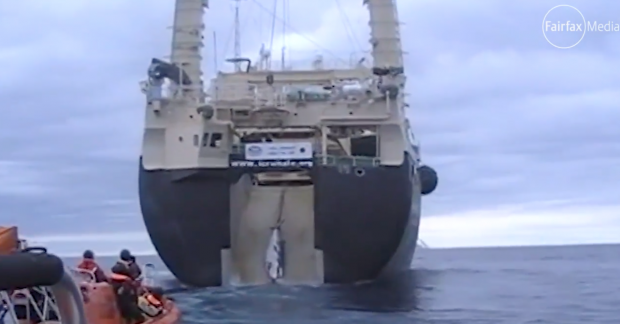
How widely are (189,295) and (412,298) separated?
7.30 meters

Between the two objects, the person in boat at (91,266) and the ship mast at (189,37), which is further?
the ship mast at (189,37)

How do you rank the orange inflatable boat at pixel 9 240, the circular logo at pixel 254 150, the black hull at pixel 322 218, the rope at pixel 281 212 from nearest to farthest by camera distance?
the orange inflatable boat at pixel 9 240 < the black hull at pixel 322 218 < the circular logo at pixel 254 150 < the rope at pixel 281 212

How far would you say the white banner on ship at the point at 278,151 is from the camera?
30.3 metres

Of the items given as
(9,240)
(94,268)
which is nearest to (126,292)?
(94,268)

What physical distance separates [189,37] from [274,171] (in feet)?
21.2

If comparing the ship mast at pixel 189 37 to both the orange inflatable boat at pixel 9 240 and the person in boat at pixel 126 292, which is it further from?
the orange inflatable boat at pixel 9 240

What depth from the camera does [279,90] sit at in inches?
1321

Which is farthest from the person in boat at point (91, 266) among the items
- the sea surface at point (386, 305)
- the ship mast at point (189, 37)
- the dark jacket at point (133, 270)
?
the ship mast at point (189, 37)

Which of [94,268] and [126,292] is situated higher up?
[94,268]

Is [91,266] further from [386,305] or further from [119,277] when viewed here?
[386,305]

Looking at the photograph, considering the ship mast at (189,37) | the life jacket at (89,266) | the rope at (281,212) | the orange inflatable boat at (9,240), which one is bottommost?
the life jacket at (89,266)

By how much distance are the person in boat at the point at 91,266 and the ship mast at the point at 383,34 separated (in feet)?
62.1

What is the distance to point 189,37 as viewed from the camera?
3450cm

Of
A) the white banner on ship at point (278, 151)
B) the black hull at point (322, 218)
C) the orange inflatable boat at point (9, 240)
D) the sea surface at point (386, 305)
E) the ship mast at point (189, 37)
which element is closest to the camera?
the orange inflatable boat at point (9, 240)
